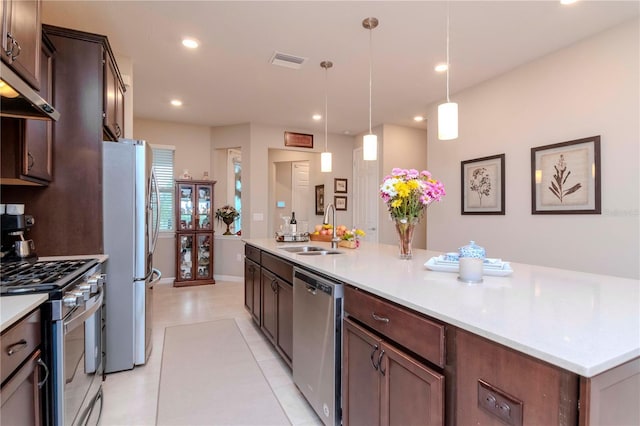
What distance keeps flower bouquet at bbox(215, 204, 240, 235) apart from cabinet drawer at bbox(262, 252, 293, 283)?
3.11 metres

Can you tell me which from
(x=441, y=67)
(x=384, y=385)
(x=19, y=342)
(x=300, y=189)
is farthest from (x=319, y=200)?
(x=19, y=342)

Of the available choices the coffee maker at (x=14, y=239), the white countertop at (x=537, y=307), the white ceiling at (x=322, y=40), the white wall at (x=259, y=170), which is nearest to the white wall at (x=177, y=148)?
the white wall at (x=259, y=170)

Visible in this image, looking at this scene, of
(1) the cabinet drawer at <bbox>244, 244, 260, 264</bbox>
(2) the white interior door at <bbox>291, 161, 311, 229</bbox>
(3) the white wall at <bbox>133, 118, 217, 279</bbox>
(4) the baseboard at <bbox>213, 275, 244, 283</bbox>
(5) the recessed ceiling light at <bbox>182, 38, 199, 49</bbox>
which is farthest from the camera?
(2) the white interior door at <bbox>291, 161, 311, 229</bbox>

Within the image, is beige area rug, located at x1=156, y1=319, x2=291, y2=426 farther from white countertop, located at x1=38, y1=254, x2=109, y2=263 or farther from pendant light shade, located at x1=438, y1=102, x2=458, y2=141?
pendant light shade, located at x1=438, y1=102, x2=458, y2=141

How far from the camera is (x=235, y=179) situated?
20.4ft

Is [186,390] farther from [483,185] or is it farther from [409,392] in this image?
[483,185]

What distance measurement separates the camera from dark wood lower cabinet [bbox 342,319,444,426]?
1.08 metres

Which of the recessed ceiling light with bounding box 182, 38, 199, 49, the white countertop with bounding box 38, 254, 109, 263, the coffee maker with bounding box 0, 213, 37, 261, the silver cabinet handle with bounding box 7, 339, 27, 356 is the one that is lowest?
the silver cabinet handle with bounding box 7, 339, 27, 356

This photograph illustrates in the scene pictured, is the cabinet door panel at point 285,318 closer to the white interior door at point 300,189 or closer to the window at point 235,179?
the window at point 235,179

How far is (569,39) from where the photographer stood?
9.41 feet

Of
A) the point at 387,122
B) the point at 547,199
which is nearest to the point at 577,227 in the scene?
the point at 547,199

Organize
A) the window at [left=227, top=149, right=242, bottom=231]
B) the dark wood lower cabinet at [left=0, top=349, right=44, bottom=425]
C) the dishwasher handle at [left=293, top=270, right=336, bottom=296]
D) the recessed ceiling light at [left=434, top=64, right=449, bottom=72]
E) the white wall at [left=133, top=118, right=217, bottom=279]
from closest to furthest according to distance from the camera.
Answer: the dark wood lower cabinet at [left=0, top=349, right=44, bottom=425] → the dishwasher handle at [left=293, top=270, right=336, bottom=296] → the recessed ceiling light at [left=434, top=64, right=449, bottom=72] → the white wall at [left=133, top=118, right=217, bottom=279] → the window at [left=227, top=149, right=242, bottom=231]

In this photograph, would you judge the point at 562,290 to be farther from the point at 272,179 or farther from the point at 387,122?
the point at 272,179

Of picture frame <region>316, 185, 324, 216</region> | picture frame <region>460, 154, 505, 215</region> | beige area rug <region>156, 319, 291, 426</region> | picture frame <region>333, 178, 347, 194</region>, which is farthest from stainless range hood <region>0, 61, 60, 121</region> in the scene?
picture frame <region>316, 185, 324, 216</region>
